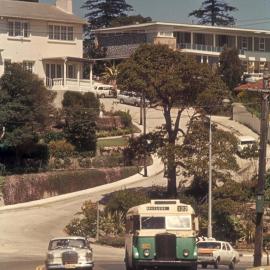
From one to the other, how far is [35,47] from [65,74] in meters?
4.13

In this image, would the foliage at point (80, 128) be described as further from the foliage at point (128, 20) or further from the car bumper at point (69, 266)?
the foliage at point (128, 20)

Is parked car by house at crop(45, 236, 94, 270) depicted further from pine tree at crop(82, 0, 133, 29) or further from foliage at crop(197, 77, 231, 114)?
pine tree at crop(82, 0, 133, 29)

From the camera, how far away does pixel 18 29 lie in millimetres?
91750

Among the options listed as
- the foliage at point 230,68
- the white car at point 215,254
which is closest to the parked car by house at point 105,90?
the foliage at point 230,68

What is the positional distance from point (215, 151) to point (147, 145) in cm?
603

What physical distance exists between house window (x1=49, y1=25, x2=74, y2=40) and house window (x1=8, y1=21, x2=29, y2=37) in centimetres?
303

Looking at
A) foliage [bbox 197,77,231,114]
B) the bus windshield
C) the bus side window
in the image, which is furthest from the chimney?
the bus windshield

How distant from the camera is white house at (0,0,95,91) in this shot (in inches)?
3565

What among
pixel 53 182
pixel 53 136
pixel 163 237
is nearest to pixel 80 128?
pixel 53 136

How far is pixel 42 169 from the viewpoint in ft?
243

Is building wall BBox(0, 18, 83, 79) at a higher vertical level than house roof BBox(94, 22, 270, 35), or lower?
lower

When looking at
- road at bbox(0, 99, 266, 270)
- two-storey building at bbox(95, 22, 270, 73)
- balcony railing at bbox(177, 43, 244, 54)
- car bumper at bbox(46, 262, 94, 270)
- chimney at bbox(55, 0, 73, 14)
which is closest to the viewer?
car bumper at bbox(46, 262, 94, 270)

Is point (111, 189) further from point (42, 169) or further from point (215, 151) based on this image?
point (215, 151)

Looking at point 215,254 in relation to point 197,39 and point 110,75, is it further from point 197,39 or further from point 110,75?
point 197,39
